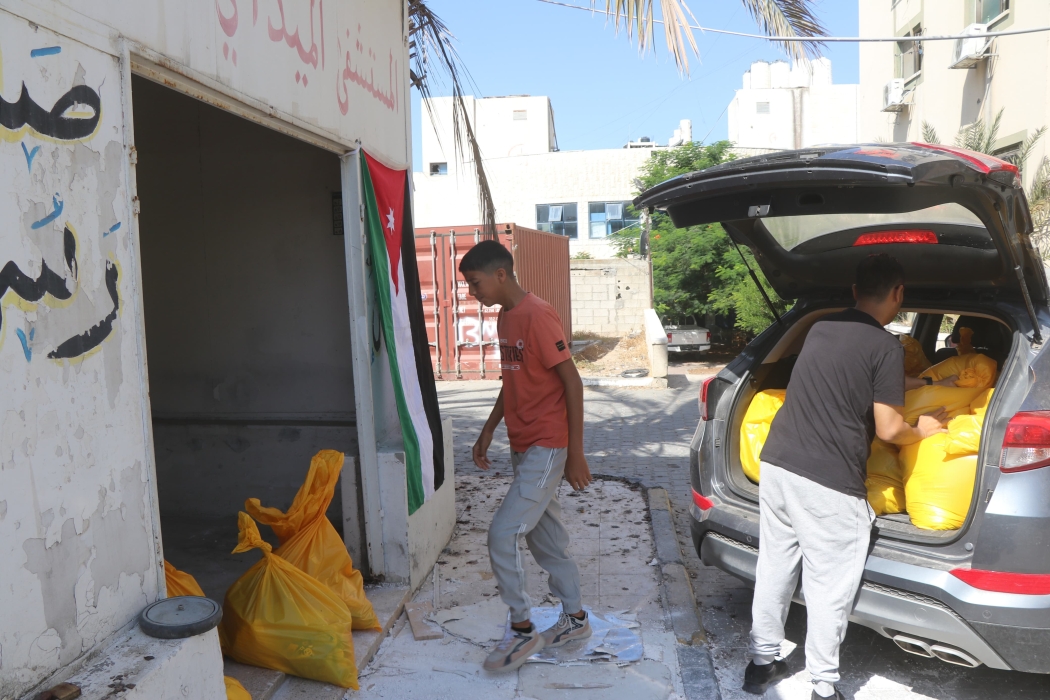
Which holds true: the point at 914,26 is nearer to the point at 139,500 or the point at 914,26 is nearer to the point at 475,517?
the point at 475,517

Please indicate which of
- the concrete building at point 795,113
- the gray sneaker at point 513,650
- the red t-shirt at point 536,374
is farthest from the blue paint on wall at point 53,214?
the concrete building at point 795,113

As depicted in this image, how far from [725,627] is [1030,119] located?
40.9 ft

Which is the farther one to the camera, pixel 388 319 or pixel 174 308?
pixel 174 308

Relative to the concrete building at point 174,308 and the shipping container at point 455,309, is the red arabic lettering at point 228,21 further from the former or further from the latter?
the shipping container at point 455,309

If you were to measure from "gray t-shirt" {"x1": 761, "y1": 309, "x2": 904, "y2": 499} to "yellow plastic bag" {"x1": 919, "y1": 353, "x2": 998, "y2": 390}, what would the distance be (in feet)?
2.78

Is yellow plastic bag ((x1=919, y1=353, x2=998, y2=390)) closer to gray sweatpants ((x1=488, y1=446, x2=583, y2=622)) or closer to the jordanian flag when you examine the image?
gray sweatpants ((x1=488, y1=446, x2=583, y2=622))

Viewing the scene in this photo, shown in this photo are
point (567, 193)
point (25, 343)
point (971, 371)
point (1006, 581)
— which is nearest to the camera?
point (25, 343)

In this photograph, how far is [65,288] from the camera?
2246 mm

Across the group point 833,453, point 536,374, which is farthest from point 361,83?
point 833,453

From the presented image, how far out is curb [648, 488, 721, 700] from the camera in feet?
11.8

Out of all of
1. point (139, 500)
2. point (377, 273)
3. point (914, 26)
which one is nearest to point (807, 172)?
point (377, 273)

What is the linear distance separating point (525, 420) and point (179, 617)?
1691 millimetres

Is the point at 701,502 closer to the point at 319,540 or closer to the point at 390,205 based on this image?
the point at 319,540

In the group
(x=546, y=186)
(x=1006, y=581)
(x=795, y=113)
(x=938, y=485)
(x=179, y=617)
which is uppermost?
(x=795, y=113)
